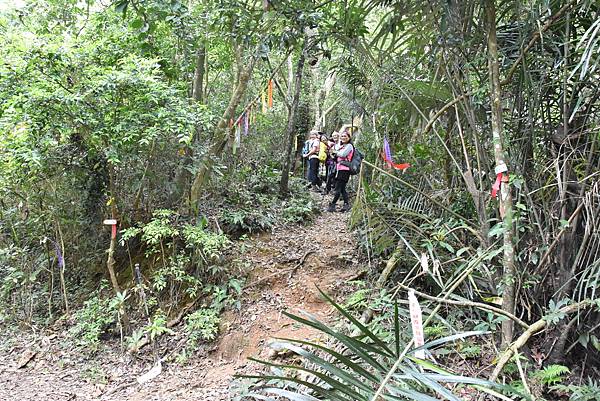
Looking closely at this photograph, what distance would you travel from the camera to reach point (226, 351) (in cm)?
463

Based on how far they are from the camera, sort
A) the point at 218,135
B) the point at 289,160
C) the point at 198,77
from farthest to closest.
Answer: the point at 289,160 < the point at 198,77 < the point at 218,135

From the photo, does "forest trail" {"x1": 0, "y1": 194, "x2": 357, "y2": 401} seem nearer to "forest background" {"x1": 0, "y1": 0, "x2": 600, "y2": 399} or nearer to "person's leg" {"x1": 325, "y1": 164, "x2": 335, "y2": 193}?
"forest background" {"x1": 0, "y1": 0, "x2": 600, "y2": 399}

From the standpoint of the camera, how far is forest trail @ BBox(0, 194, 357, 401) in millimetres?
4320

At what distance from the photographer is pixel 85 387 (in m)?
4.54

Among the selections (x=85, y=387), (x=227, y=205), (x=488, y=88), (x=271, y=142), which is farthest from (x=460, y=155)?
(x=271, y=142)

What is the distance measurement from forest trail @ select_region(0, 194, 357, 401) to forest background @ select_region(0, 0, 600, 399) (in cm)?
28

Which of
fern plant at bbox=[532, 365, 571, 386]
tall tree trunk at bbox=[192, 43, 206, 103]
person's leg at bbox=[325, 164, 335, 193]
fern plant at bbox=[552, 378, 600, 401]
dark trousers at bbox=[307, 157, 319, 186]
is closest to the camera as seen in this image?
fern plant at bbox=[552, 378, 600, 401]

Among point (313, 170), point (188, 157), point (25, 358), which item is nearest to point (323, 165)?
point (313, 170)

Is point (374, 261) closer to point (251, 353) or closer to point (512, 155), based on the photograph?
point (251, 353)

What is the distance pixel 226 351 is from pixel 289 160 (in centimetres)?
379

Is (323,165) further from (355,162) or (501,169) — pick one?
(501,169)

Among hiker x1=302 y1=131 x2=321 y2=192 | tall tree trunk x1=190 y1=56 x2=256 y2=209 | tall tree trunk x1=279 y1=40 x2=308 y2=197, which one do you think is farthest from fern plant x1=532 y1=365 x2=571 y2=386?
hiker x1=302 y1=131 x2=321 y2=192

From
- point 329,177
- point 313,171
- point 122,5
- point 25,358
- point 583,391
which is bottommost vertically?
point 25,358

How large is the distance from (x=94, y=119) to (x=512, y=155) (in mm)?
3939
